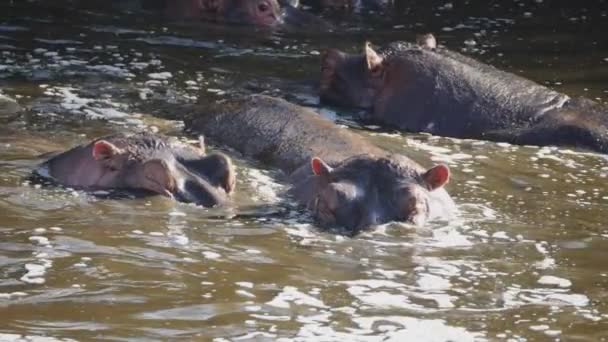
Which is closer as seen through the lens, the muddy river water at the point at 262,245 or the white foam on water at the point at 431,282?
Answer: the muddy river water at the point at 262,245

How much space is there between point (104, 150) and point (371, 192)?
4.71ft

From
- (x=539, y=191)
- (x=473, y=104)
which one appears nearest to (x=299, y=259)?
(x=539, y=191)

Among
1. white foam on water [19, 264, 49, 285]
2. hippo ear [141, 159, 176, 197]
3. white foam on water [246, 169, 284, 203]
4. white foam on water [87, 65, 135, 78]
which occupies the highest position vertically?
white foam on water [87, 65, 135, 78]

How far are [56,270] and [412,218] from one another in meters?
1.89

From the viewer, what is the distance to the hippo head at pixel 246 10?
13383mm

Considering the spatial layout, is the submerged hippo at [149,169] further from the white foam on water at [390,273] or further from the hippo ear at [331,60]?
the hippo ear at [331,60]

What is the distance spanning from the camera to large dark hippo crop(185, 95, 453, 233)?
668 centimetres

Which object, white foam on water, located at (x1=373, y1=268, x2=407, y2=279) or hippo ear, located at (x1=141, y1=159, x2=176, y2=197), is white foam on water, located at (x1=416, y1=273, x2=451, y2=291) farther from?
hippo ear, located at (x1=141, y1=159, x2=176, y2=197)

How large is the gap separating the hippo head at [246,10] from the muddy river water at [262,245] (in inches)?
87.1

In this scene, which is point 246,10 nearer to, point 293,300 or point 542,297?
point 542,297

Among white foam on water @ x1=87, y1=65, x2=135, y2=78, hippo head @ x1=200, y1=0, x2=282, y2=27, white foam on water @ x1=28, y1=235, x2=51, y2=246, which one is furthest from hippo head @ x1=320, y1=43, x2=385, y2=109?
white foam on water @ x1=28, y1=235, x2=51, y2=246

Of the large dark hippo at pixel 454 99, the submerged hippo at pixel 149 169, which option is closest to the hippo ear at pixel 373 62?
the large dark hippo at pixel 454 99

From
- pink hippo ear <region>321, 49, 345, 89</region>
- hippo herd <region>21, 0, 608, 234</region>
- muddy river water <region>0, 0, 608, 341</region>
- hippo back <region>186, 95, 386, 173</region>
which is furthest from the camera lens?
pink hippo ear <region>321, 49, 345, 89</region>

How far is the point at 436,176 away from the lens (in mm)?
6902
